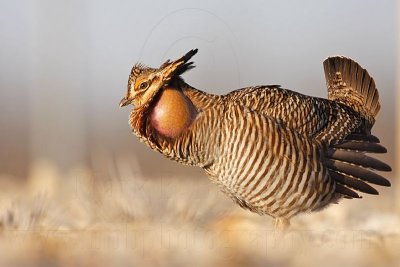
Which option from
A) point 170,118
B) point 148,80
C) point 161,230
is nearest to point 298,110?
point 170,118

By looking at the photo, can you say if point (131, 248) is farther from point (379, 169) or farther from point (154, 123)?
point (379, 169)

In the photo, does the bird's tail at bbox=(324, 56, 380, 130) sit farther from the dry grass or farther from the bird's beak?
the bird's beak

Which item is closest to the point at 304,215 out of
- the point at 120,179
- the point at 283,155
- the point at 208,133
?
the point at 283,155

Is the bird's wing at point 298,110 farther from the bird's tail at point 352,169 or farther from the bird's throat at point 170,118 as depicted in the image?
the bird's throat at point 170,118

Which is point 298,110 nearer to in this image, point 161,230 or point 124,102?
point 124,102

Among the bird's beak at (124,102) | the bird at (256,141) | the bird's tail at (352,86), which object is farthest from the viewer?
the bird's tail at (352,86)

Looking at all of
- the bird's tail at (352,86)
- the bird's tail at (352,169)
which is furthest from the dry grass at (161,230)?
the bird's tail at (352,86)
